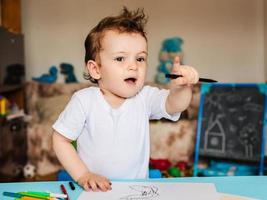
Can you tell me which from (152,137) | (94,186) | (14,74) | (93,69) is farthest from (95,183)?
(14,74)

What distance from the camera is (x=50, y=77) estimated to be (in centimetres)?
313

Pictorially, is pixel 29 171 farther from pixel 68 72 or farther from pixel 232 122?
pixel 232 122

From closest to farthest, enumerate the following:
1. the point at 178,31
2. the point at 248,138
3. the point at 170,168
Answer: the point at 170,168
the point at 248,138
the point at 178,31

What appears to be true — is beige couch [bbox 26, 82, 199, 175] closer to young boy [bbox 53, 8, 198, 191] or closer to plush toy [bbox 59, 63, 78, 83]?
plush toy [bbox 59, 63, 78, 83]

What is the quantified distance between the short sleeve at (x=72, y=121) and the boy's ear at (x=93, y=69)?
77 mm

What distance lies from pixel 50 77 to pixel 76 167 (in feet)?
7.74

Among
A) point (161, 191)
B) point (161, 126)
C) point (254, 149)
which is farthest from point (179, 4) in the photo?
point (161, 191)

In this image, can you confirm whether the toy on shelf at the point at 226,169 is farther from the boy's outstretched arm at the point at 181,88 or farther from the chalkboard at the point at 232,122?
the boy's outstretched arm at the point at 181,88

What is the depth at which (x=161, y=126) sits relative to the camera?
9.10 feet

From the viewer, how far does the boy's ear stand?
3.31 ft

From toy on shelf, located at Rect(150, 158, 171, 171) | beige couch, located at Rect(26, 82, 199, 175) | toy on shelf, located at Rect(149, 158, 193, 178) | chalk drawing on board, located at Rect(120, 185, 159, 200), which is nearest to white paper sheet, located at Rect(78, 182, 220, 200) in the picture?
chalk drawing on board, located at Rect(120, 185, 159, 200)

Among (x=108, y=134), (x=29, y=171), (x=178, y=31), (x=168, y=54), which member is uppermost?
(x=178, y=31)

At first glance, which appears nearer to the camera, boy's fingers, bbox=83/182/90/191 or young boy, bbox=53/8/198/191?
boy's fingers, bbox=83/182/90/191

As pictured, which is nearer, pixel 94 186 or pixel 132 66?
pixel 94 186
